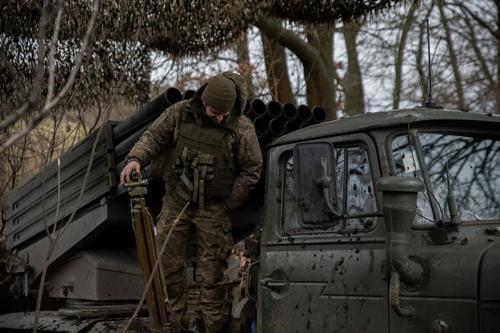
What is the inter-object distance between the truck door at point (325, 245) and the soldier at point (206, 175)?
0.46 meters

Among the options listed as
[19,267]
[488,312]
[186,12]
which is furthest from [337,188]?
[186,12]

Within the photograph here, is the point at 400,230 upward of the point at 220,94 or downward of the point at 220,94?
downward

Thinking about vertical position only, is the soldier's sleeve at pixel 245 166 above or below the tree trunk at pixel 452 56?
below

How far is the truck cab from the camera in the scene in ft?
11.1

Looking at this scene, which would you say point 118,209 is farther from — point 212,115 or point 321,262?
point 321,262

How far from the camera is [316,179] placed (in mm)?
3785

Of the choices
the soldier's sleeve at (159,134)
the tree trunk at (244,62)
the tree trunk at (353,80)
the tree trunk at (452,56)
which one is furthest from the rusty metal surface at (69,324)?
the tree trunk at (452,56)

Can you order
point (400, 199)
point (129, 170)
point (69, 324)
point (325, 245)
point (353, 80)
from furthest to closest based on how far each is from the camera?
point (353, 80), point (69, 324), point (129, 170), point (325, 245), point (400, 199)

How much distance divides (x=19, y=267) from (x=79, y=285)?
751mm

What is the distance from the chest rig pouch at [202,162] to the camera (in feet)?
15.1

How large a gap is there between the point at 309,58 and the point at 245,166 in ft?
22.5

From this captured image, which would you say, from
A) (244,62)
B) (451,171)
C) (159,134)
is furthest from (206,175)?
(244,62)

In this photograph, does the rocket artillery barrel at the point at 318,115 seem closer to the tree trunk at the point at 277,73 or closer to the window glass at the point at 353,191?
the window glass at the point at 353,191

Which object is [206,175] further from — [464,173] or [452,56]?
[452,56]
